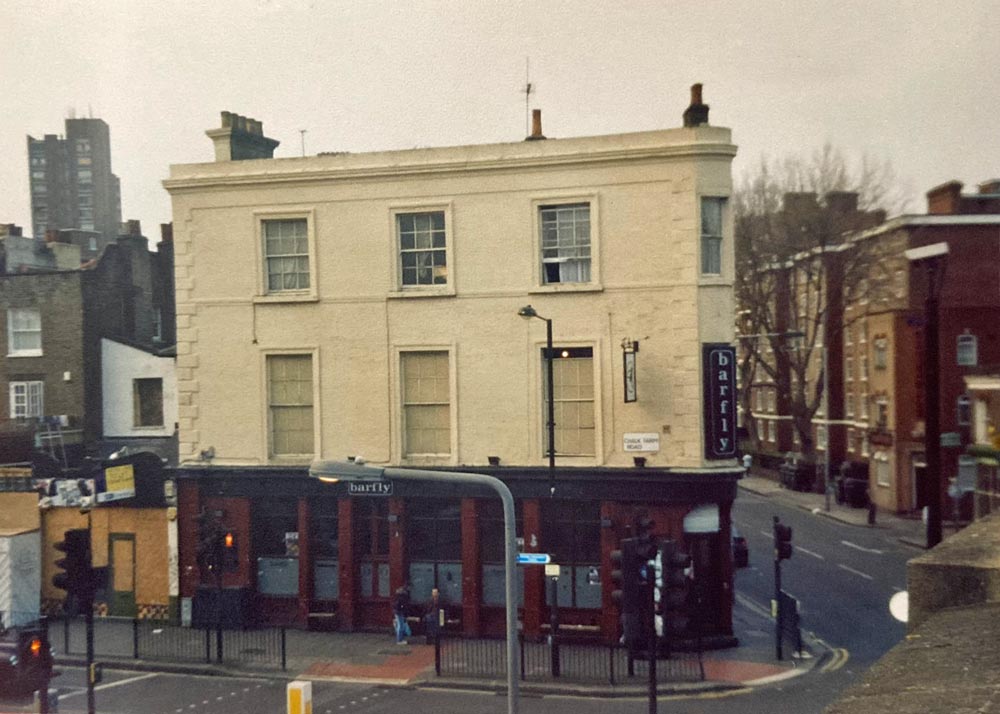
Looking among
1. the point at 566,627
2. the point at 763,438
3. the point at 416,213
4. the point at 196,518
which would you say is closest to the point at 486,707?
the point at 566,627

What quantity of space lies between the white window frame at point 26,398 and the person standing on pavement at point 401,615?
16.4m

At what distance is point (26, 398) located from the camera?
3250 cm

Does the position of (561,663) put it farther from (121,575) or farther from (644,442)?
(121,575)

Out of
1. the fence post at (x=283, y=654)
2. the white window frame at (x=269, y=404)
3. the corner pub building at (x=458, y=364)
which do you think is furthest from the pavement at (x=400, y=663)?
the white window frame at (x=269, y=404)

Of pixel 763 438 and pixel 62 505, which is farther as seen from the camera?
pixel 763 438

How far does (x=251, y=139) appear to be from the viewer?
2761 cm

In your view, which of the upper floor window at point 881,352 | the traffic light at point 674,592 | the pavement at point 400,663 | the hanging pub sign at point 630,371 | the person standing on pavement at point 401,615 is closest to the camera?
the traffic light at point 674,592

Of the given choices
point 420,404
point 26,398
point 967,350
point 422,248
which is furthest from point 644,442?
point 967,350

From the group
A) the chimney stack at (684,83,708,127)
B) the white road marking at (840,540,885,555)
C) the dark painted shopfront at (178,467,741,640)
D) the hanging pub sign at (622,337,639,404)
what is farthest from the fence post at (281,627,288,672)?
the white road marking at (840,540,885,555)

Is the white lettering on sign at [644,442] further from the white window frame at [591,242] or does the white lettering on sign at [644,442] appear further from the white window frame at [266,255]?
the white window frame at [266,255]

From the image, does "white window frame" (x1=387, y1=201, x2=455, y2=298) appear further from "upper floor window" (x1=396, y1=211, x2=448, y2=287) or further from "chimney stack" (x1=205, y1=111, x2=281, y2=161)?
"chimney stack" (x1=205, y1=111, x2=281, y2=161)

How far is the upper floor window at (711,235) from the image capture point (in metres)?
23.5

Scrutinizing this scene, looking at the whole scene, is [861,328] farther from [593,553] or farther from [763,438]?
[593,553]

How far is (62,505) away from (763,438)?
5120 centimetres
